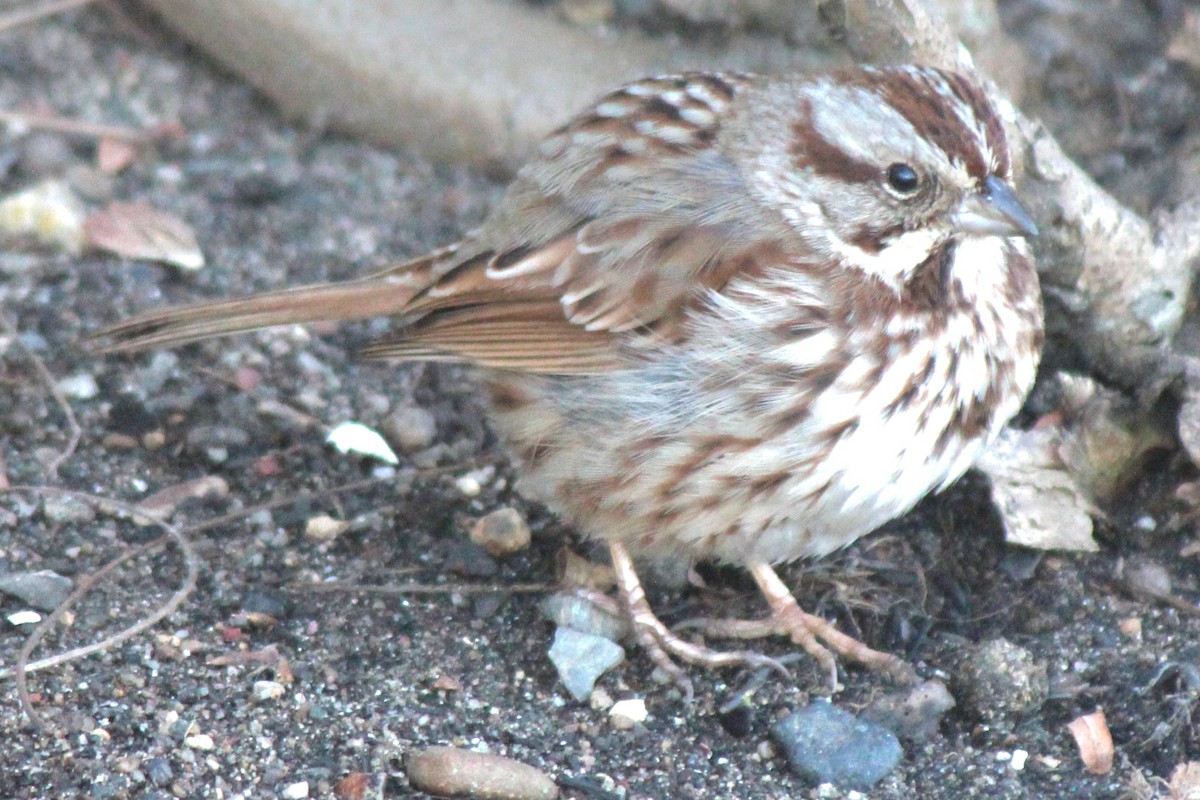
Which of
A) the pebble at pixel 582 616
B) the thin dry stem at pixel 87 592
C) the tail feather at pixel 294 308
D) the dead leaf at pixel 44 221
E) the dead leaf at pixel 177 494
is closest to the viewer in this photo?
the thin dry stem at pixel 87 592

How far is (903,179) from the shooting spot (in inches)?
140

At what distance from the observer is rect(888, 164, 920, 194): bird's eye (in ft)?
11.6

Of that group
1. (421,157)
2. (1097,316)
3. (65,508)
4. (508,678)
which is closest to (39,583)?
(65,508)

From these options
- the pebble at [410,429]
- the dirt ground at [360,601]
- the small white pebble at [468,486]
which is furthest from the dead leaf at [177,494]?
the small white pebble at [468,486]

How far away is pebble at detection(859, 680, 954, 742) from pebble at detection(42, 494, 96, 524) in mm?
1894

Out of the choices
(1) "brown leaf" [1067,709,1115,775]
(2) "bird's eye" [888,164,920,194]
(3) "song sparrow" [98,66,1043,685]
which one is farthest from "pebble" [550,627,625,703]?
(2) "bird's eye" [888,164,920,194]

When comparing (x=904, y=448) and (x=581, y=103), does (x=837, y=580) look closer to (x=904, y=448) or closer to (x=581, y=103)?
(x=904, y=448)

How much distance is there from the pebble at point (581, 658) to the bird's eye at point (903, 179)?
4.07 feet

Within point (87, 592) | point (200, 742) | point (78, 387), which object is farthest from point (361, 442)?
point (200, 742)

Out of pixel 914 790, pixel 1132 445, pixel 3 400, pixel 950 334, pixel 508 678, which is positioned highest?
pixel 950 334

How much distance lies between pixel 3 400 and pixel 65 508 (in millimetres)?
482

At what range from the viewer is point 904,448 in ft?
11.9

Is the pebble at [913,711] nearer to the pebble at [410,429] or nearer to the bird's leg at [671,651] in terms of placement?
the bird's leg at [671,651]

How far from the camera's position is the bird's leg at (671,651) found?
3863mm
